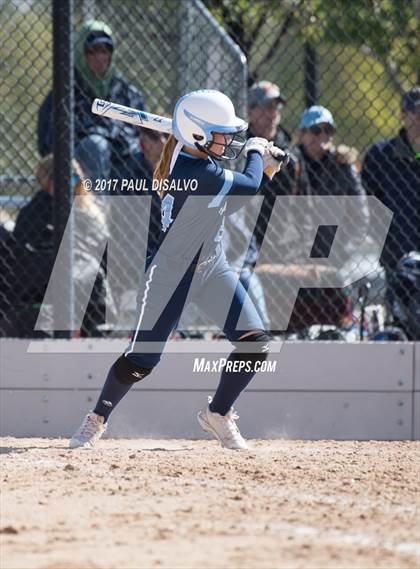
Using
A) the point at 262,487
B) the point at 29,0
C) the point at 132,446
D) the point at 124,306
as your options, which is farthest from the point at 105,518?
the point at 29,0

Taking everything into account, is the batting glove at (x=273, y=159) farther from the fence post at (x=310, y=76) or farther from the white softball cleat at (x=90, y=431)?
the fence post at (x=310, y=76)

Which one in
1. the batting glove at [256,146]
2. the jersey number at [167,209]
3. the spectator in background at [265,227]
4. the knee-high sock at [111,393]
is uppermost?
the spectator in background at [265,227]

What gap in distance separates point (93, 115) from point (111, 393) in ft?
6.82

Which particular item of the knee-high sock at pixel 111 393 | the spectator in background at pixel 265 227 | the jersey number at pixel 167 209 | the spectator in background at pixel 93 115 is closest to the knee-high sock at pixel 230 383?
the knee-high sock at pixel 111 393

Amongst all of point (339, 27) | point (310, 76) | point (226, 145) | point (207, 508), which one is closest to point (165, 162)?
point (226, 145)

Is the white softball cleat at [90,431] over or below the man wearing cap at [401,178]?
below

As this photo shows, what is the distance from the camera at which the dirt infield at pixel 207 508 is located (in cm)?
319

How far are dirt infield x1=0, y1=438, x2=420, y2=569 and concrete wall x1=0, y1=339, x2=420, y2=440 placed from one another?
631mm

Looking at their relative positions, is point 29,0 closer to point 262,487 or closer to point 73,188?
point 73,188

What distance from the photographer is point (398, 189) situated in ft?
21.1

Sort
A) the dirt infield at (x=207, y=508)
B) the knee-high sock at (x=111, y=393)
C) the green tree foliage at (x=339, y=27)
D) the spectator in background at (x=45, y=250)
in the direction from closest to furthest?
the dirt infield at (x=207, y=508) < the knee-high sock at (x=111, y=393) < the spectator in background at (x=45, y=250) < the green tree foliage at (x=339, y=27)

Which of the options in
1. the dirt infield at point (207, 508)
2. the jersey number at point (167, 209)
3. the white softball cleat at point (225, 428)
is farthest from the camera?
the white softball cleat at point (225, 428)

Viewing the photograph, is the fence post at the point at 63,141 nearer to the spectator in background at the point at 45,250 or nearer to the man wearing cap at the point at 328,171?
the spectator in background at the point at 45,250

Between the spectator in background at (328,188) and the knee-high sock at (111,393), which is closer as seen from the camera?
the knee-high sock at (111,393)
